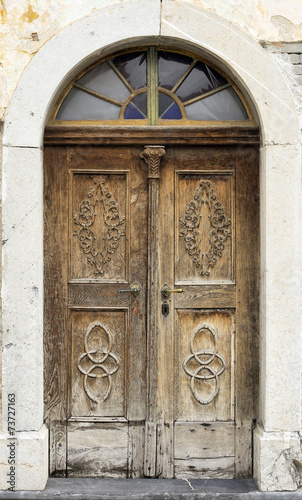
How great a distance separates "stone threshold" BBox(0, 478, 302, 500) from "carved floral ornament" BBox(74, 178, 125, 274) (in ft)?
4.94

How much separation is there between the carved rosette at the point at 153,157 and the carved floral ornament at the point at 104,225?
1.12 feet

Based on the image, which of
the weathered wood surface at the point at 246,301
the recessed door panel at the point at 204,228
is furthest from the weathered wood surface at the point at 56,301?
the weathered wood surface at the point at 246,301

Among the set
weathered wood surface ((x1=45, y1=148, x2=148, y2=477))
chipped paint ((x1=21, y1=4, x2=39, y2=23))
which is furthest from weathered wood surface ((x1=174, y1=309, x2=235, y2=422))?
chipped paint ((x1=21, y1=4, x2=39, y2=23))

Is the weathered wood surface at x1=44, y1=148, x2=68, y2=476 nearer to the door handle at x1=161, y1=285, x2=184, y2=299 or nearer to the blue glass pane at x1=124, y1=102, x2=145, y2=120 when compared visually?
the blue glass pane at x1=124, y1=102, x2=145, y2=120

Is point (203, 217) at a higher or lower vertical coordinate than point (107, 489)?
higher

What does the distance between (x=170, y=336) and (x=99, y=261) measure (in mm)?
758

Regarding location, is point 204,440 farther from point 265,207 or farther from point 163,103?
point 163,103

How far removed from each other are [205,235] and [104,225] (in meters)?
0.75

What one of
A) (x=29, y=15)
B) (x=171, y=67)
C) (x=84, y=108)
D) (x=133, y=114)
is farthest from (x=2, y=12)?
(x=171, y=67)

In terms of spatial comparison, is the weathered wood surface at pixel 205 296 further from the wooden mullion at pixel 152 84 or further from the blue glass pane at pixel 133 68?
the blue glass pane at pixel 133 68

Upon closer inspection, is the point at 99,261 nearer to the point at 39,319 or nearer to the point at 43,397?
the point at 39,319

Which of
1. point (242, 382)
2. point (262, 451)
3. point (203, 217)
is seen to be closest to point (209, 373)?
point (242, 382)

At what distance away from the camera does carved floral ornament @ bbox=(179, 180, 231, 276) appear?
11.7 feet

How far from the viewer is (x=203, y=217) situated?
3.59 metres
